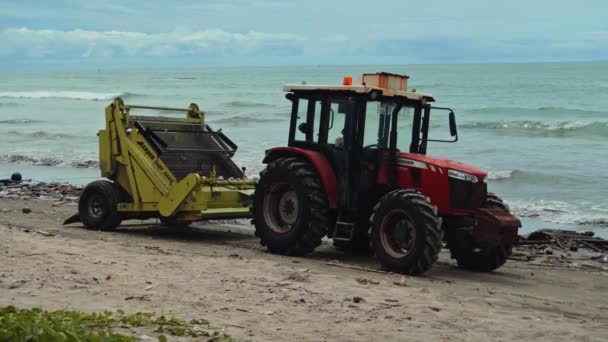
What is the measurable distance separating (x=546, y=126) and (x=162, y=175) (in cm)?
2759

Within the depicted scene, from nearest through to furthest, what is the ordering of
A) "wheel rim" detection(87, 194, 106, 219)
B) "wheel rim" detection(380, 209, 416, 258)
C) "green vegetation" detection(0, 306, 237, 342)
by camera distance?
"green vegetation" detection(0, 306, 237, 342) < "wheel rim" detection(380, 209, 416, 258) < "wheel rim" detection(87, 194, 106, 219)

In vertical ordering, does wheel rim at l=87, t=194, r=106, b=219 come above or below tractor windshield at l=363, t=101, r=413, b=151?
below

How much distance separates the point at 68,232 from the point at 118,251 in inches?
101

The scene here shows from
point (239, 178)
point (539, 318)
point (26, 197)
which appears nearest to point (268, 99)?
point (26, 197)

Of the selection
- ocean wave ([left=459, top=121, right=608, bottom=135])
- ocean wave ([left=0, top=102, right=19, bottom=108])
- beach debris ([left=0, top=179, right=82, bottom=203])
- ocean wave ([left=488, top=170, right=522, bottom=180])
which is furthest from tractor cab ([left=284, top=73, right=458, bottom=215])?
ocean wave ([left=0, top=102, right=19, bottom=108])

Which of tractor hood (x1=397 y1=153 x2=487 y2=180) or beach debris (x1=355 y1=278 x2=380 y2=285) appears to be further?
tractor hood (x1=397 y1=153 x2=487 y2=180)

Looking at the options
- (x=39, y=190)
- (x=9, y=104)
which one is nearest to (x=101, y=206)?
(x=39, y=190)

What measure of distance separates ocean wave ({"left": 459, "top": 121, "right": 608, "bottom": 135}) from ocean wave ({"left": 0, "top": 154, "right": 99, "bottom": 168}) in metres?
17.5

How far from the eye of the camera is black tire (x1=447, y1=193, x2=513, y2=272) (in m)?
10.3

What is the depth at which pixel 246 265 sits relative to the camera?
31.7ft

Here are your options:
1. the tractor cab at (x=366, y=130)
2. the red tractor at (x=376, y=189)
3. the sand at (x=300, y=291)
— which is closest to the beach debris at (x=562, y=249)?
the sand at (x=300, y=291)

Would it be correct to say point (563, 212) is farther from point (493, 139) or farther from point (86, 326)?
point (493, 139)

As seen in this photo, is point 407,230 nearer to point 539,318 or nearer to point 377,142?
point 377,142

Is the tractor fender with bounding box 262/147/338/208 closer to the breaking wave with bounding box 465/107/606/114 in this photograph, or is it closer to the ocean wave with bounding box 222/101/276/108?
the breaking wave with bounding box 465/107/606/114
